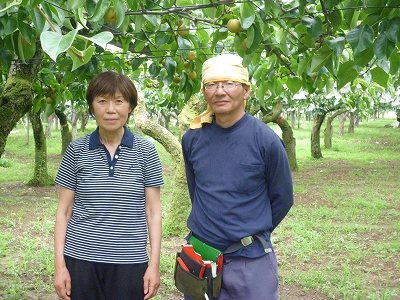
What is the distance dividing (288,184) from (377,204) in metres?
7.32

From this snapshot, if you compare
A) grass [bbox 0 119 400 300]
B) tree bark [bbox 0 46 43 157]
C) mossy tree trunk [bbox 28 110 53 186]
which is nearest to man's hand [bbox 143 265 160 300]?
tree bark [bbox 0 46 43 157]

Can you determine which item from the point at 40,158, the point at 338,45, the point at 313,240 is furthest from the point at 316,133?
the point at 338,45

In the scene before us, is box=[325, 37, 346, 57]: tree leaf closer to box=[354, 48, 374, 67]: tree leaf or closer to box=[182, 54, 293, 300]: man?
box=[354, 48, 374, 67]: tree leaf

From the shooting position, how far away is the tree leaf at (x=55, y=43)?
3.62 ft

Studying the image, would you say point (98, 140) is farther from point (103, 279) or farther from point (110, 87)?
point (103, 279)

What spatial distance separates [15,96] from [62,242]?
1.30 m

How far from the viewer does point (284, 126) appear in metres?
13.6

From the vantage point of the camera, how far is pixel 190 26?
114 inches

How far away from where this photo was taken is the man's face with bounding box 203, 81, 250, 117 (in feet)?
6.91

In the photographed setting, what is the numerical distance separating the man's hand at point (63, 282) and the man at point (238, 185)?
1.78 feet

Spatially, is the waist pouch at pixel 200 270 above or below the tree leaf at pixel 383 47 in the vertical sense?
below

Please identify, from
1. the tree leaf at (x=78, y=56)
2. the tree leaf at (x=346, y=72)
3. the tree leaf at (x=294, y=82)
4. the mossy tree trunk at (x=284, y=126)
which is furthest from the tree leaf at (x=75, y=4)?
the mossy tree trunk at (x=284, y=126)

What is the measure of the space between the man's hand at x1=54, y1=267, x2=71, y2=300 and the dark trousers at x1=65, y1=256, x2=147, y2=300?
0.02 meters

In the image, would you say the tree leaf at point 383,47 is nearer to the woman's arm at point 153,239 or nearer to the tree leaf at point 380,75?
the tree leaf at point 380,75
